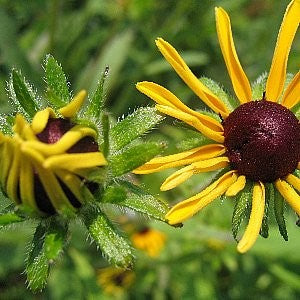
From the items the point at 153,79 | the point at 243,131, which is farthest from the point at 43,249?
the point at 153,79

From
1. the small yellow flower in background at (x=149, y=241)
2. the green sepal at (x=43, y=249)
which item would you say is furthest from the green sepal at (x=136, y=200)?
the small yellow flower in background at (x=149, y=241)

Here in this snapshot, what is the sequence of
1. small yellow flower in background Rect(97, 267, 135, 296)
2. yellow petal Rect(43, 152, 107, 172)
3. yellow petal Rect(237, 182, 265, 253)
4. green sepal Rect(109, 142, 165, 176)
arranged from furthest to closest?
small yellow flower in background Rect(97, 267, 135, 296), green sepal Rect(109, 142, 165, 176), yellow petal Rect(237, 182, 265, 253), yellow petal Rect(43, 152, 107, 172)

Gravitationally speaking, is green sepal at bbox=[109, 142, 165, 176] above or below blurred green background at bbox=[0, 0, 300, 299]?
above

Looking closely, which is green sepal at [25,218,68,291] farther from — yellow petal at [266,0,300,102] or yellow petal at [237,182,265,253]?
yellow petal at [266,0,300,102]

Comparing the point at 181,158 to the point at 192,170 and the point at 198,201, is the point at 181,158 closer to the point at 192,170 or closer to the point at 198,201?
the point at 192,170

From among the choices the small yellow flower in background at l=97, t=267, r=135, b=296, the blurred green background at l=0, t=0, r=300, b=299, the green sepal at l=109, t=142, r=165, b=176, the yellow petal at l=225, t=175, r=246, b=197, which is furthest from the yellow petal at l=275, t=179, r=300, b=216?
the small yellow flower in background at l=97, t=267, r=135, b=296

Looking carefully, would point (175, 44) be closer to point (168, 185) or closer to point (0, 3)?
point (0, 3)
